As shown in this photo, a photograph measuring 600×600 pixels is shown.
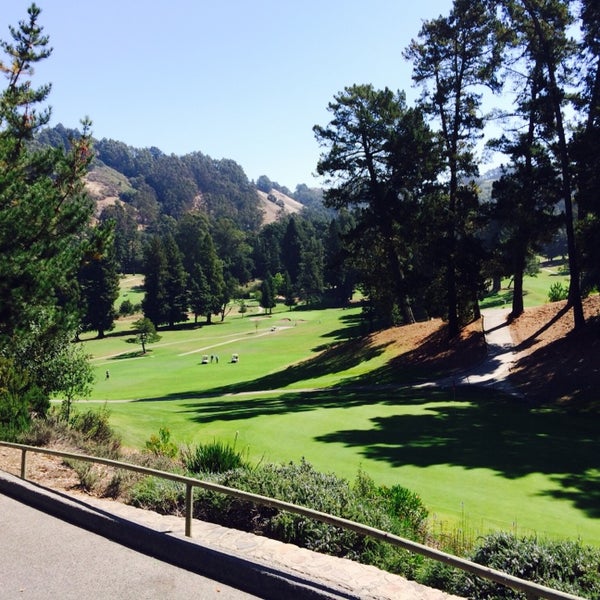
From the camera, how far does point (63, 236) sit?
751 inches

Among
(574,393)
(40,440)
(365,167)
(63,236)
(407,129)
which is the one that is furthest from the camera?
(365,167)

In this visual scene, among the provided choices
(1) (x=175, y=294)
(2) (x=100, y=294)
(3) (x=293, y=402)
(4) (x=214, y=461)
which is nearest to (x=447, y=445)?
(4) (x=214, y=461)

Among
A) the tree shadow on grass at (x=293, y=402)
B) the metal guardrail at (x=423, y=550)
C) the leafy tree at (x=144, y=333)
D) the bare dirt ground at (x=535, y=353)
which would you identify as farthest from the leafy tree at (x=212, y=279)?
the metal guardrail at (x=423, y=550)

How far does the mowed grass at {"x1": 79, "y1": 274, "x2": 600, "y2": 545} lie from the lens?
11383 millimetres

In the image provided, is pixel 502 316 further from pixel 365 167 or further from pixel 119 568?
pixel 119 568

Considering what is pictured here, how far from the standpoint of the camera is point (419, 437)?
17.5 metres

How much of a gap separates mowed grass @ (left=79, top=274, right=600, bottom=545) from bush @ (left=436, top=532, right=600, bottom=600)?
343 cm

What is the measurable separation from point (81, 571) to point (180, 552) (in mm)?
1170

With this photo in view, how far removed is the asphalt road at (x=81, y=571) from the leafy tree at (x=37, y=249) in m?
7.33

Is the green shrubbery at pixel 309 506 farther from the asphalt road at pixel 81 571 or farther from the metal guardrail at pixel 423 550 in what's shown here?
the asphalt road at pixel 81 571

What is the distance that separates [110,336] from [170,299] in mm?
13567

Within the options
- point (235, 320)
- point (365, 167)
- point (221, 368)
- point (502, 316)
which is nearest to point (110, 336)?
point (235, 320)

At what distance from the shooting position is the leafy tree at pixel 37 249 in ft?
52.8

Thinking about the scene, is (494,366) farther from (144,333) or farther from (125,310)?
(125,310)
